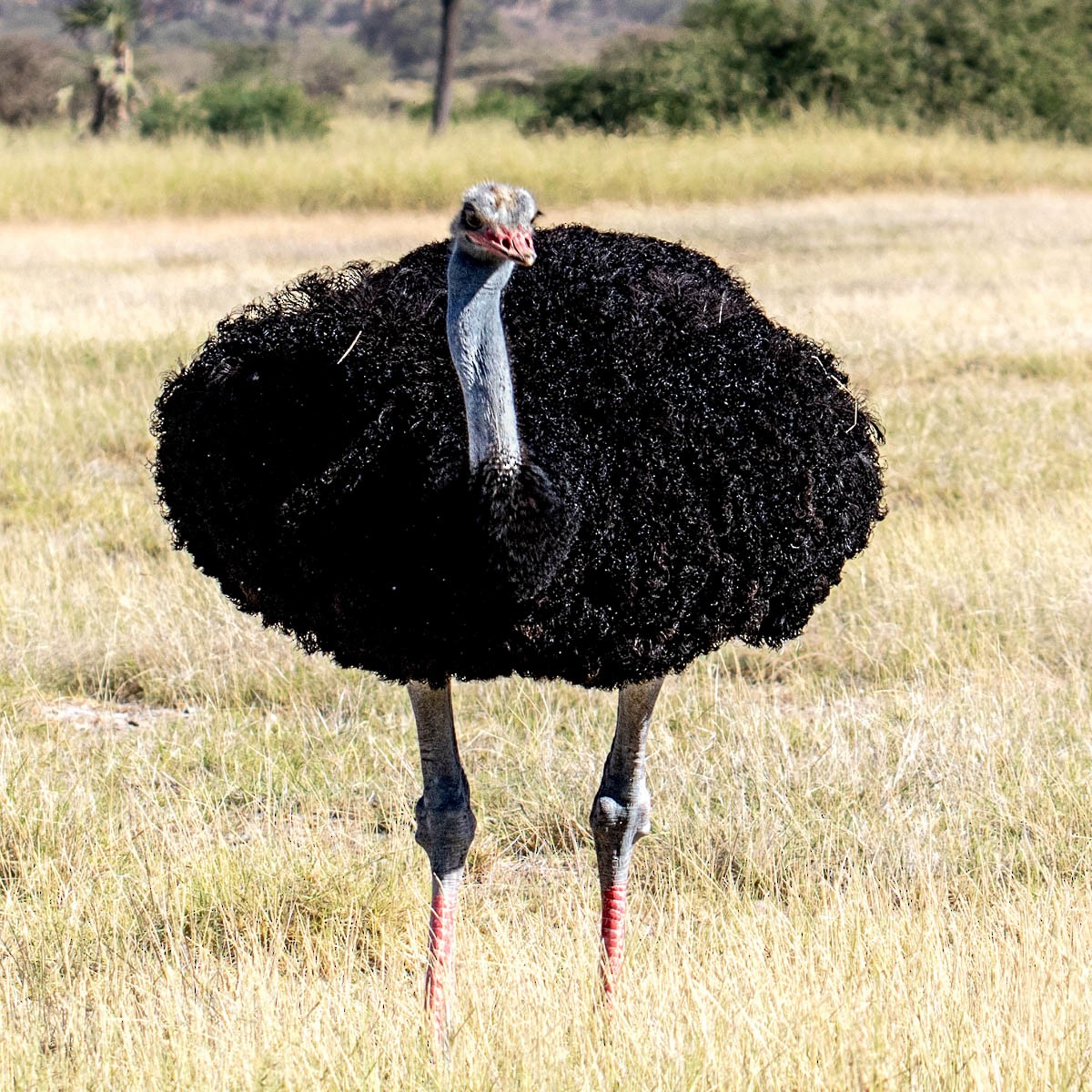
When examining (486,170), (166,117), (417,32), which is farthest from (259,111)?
(417,32)

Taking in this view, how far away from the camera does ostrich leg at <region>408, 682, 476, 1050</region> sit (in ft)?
10.7

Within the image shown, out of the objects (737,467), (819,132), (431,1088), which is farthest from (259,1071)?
(819,132)

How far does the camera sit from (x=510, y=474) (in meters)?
2.58

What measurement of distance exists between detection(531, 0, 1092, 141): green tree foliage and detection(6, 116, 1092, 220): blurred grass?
2.53m

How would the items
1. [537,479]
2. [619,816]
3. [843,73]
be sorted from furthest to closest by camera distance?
[843,73] → [619,816] → [537,479]

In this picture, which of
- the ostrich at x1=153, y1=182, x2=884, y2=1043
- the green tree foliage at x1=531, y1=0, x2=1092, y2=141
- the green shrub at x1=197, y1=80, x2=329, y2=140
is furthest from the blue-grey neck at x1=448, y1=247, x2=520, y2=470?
the green shrub at x1=197, y1=80, x2=329, y2=140

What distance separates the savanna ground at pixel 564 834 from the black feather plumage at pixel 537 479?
2.11 feet

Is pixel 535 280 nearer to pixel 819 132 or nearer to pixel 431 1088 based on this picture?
pixel 431 1088

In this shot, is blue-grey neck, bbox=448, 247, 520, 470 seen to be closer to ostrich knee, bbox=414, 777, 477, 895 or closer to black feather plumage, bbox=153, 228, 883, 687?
black feather plumage, bbox=153, 228, 883, 687

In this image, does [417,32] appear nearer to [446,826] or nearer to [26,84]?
[26,84]

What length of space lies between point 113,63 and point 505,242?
27115 mm

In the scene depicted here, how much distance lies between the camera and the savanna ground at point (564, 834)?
9.21 feet

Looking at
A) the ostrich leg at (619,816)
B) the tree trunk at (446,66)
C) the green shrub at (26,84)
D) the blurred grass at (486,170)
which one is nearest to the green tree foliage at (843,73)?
the tree trunk at (446,66)

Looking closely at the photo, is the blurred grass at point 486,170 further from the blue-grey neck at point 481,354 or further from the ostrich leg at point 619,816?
the blue-grey neck at point 481,354
